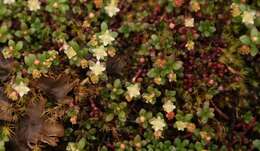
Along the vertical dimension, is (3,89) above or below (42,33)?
below

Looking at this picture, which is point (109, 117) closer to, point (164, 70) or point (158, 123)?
point (158, 123)

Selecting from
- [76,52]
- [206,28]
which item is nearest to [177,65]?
[206,28]

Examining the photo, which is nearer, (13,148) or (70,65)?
(13,148)

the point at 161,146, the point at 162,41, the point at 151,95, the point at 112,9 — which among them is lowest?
the point at 161,146

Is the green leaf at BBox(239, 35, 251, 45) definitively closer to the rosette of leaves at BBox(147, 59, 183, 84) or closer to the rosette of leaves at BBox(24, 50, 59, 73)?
the rosette of leaves at BBox(147, 59, 183, 84)

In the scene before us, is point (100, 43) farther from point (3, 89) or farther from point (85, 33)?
point (3, 89)

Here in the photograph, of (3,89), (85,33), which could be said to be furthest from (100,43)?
(3,89)

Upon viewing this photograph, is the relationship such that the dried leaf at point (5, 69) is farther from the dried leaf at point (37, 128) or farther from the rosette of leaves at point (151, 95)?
the rosette of leaves at point (151, 95)
